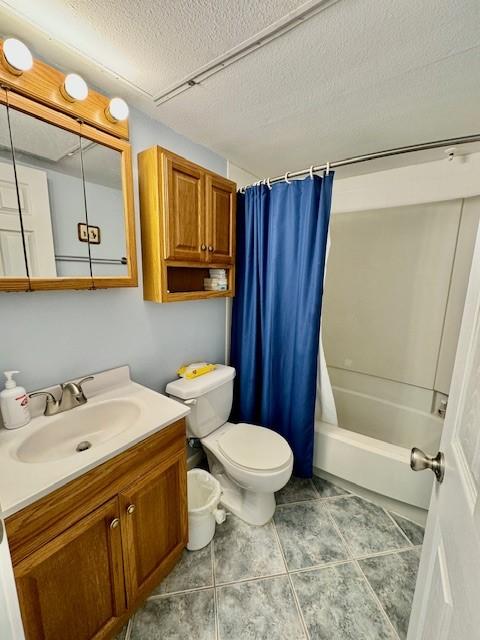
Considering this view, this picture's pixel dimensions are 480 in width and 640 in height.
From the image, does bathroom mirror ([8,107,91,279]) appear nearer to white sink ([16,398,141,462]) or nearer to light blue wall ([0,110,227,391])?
light blue wall ([0,110,227,391])

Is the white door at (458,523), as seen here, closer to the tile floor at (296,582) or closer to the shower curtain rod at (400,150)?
the tile floor at (296,582)

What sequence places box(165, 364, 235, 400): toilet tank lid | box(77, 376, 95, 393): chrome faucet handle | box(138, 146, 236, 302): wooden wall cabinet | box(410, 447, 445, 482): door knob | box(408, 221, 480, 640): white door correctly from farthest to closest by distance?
box(165, 364, 235, 400): toilet tank lid < box(138, 146, 236, 302): wooden wall cabinet < box(77, 376, 95, 393): chrome faucet handle < box(410, 447, 445, 482): door knob < box(408, 221, 480, 640): white door

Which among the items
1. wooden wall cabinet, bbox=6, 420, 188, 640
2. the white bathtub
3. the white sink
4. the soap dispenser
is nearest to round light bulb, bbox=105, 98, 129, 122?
the soap dispenser

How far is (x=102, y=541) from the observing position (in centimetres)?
92

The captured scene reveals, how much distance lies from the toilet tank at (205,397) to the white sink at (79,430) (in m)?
0.33

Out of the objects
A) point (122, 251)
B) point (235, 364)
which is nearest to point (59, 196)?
point (122, 251)

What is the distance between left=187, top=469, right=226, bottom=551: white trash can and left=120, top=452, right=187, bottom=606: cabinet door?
0.08 meters

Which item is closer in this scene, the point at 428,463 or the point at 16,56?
the point at 428,463

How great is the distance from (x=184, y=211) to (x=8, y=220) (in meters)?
0.73

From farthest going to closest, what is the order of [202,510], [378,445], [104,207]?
[378,445]
[202,510]
[104,207]

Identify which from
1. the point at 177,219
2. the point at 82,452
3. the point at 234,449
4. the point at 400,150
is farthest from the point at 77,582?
the point at 400,150

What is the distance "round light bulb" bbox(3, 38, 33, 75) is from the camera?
82 centimetres

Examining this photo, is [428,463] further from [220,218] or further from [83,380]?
[220,218]

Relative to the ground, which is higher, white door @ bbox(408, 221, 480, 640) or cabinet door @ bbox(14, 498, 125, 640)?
white door @ bbox(408, 221, 480, 640)
